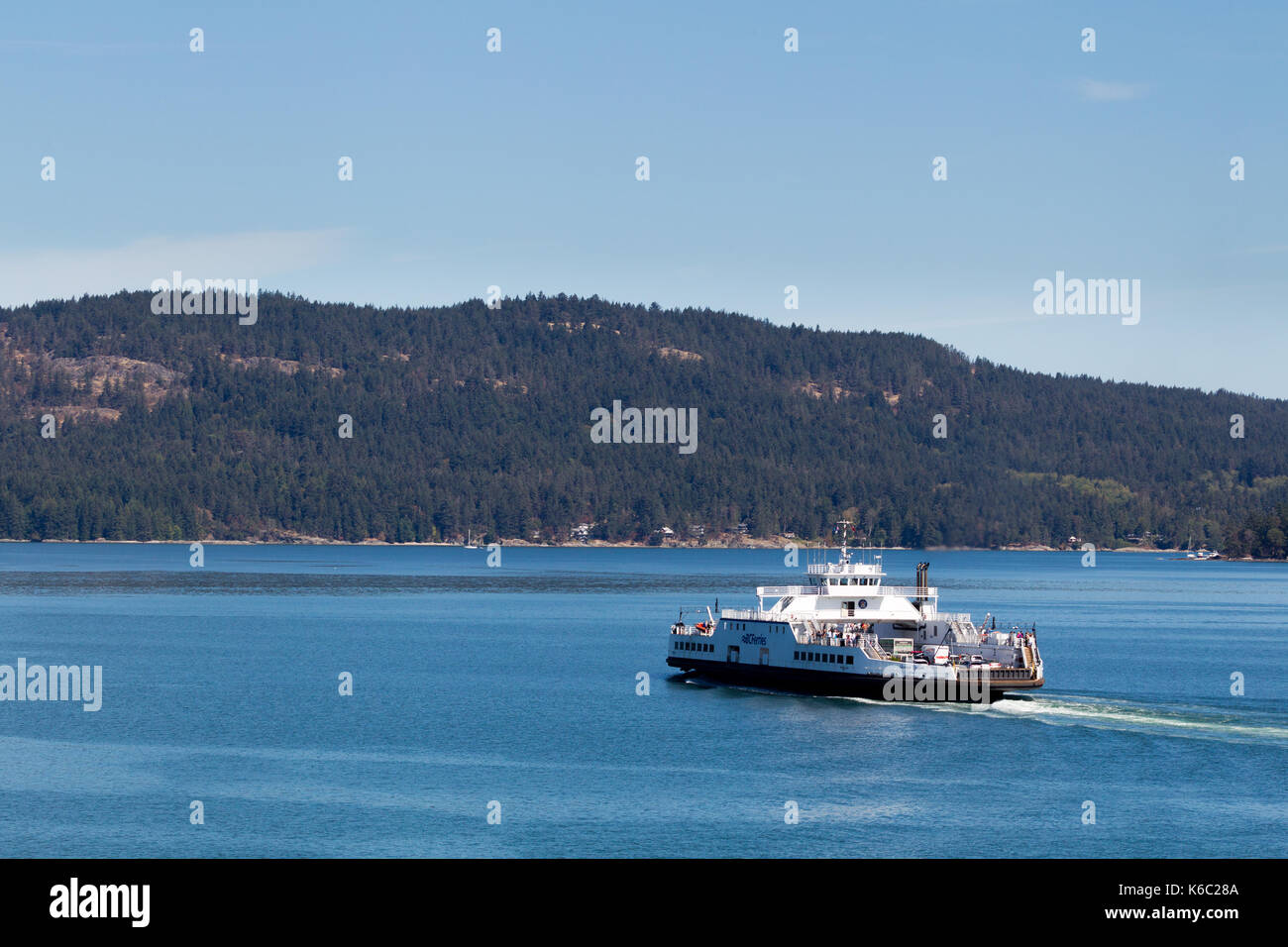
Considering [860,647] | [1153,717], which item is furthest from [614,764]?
[1153,717]

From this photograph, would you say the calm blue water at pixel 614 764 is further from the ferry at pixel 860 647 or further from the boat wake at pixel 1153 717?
the ferry at pixel 860 647

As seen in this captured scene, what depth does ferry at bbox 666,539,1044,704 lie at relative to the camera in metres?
92.3

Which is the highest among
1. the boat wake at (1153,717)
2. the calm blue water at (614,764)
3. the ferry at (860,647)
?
the ferry at (860,647)

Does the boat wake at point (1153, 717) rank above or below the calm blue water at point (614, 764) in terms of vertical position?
above

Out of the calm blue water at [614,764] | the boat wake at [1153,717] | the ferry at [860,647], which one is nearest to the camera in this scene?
the calm blue water at [614,764]

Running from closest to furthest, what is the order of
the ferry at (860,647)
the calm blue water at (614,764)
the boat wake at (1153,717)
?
1. the calm blue water at (614,764)
2. the boat wake at (1153,717)
3. the ferry at (860,647)

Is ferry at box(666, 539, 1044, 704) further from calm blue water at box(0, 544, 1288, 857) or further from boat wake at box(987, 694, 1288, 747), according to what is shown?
boat wake at box(987, 694, 1288, 747)

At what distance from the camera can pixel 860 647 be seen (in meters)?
94.6

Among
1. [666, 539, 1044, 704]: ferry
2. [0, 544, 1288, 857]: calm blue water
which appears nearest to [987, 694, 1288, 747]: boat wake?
[0, 544, 1288, 857]: calm blue water

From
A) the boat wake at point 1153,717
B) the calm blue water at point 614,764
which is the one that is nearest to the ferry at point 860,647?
the calm blue water at point 614,764

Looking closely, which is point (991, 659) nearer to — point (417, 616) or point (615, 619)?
point (615, 619)

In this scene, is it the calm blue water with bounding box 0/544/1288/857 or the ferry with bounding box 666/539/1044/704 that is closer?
the calm blue water with bounding box 0/544/1288/857

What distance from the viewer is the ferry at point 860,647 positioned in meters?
92.3
